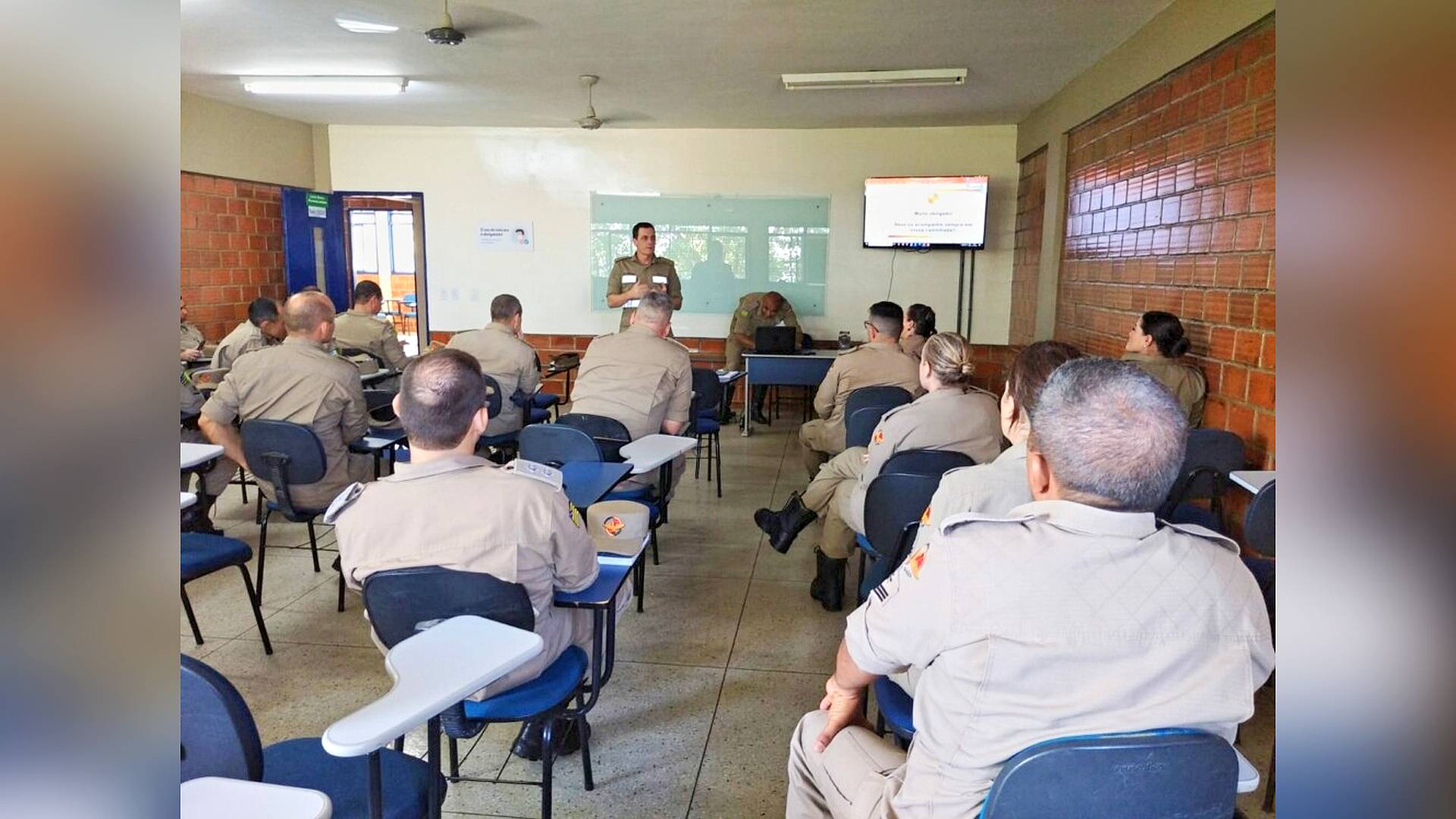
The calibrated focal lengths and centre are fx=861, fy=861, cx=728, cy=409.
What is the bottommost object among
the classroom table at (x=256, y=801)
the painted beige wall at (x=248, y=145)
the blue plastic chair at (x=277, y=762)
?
the blue plastic chair at (x=277, y=762)

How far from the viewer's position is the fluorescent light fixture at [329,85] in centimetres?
579

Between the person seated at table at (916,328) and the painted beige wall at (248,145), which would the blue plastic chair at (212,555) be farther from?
the painted beige wall at (248,145)

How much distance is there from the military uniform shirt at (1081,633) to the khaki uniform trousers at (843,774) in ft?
0.69

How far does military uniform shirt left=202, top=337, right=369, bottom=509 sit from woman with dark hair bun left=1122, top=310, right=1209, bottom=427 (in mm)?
3230

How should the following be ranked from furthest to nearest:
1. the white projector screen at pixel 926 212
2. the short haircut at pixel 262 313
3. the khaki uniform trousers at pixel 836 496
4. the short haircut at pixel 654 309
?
the white projector screen at pixel 926 212 < the short haircut at pixel 262 313 < the short haircut at pixel 654 309 < the khaki uniform trousers at pixel 836 496

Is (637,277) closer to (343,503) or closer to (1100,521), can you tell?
(343,503)

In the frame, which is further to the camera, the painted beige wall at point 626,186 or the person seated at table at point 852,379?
the painted beige wall at point 626,186

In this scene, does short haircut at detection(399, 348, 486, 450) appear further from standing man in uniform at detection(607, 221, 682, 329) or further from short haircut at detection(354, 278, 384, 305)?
standing man in uniform at detection(607, 221, 682, 329)

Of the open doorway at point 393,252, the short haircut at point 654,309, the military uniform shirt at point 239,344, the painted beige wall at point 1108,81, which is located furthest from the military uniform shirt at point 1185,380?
the open doorway at point 393,252

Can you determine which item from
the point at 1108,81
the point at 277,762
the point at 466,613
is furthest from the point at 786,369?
the point at 277,762

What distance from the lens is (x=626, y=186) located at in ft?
25.8

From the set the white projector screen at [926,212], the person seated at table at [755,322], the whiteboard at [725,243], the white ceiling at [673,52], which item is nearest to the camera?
the white ceiling at [673,52]

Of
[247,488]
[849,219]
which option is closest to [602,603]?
[247,488]

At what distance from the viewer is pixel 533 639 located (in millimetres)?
1374
